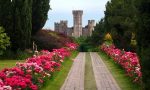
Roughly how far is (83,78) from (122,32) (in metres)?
24.7

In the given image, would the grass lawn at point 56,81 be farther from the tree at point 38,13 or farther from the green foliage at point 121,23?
the green foliage at point 121,23

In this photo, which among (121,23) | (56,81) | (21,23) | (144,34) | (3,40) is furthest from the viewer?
(121,23)

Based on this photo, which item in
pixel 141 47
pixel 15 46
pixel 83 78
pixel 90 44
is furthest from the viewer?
pixel 90 44

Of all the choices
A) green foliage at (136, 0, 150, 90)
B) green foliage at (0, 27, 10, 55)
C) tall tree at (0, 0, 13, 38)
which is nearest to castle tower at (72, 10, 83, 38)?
tall tree at (0, 0, 13, 38)

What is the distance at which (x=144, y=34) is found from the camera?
44.5 ft

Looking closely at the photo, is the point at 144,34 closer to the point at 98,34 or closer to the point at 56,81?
the point at 56,81

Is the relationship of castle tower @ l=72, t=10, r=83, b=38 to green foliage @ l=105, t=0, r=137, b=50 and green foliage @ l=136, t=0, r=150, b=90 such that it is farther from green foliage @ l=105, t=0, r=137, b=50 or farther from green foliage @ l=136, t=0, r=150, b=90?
green foliage @ l=136, t=0, r=150, b=90

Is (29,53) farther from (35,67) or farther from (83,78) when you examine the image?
(35,67)

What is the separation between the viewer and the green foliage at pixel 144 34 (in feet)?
43.4

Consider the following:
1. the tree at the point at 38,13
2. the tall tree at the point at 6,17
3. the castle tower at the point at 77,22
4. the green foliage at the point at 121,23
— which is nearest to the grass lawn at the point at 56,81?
the tall tree at the point at 6,17

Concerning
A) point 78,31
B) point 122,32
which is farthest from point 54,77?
point 78,31

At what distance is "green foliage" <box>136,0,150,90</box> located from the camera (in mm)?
13219

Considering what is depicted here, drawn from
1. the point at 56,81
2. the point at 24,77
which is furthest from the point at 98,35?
the point at 24,77

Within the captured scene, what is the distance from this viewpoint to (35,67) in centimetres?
1758
